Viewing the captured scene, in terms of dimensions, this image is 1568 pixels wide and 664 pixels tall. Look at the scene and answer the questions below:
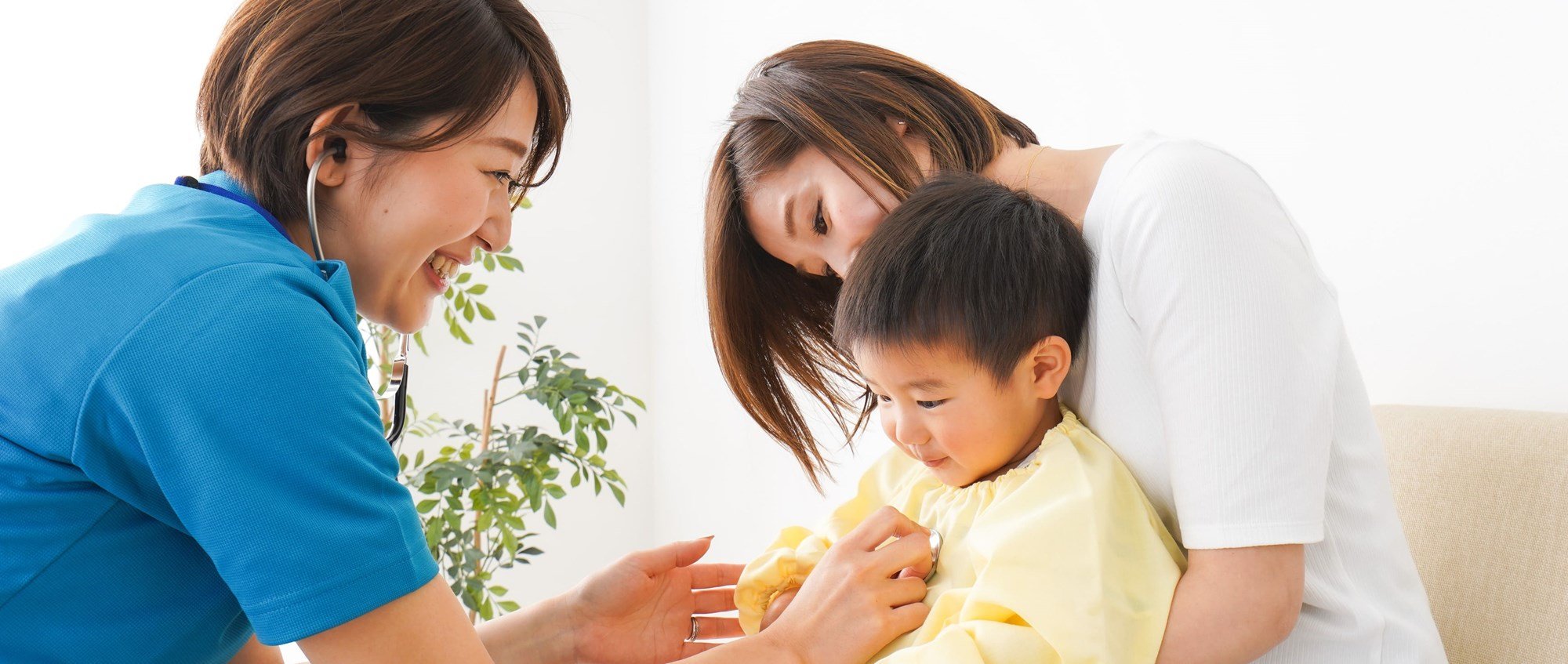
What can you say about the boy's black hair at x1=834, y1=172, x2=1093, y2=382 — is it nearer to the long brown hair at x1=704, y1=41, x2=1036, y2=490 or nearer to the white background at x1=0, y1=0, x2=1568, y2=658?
the long brown hair at x1=704, y1=41, x2=1036, y2=490

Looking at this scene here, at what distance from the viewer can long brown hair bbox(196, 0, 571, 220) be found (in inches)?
37.3

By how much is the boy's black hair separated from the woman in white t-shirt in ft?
0.12

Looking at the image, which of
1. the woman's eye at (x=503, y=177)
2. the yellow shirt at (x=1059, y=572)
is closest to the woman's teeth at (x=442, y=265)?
the woman's eye at (x=503, y=177)

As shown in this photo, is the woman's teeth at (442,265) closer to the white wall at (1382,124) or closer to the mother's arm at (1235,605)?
the mother's arm at (1235,605)

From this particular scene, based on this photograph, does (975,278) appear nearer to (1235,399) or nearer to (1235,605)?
(1235,399)

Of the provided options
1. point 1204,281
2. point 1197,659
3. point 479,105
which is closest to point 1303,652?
point 1197,659

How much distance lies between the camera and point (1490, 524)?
1090mm

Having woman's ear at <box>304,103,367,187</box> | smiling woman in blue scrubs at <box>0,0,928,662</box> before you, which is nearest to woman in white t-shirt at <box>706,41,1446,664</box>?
smiling woman in blue scrubs at <box>0,0,928,662</box>

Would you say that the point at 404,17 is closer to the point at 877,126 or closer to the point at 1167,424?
the point at 877,126

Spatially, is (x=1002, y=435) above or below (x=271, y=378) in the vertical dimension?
below

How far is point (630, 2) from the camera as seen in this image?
3465 mm

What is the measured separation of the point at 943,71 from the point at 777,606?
4.47 feet

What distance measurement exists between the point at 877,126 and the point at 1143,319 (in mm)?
396

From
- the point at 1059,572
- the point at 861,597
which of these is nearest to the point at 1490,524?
the point at 1059,572
